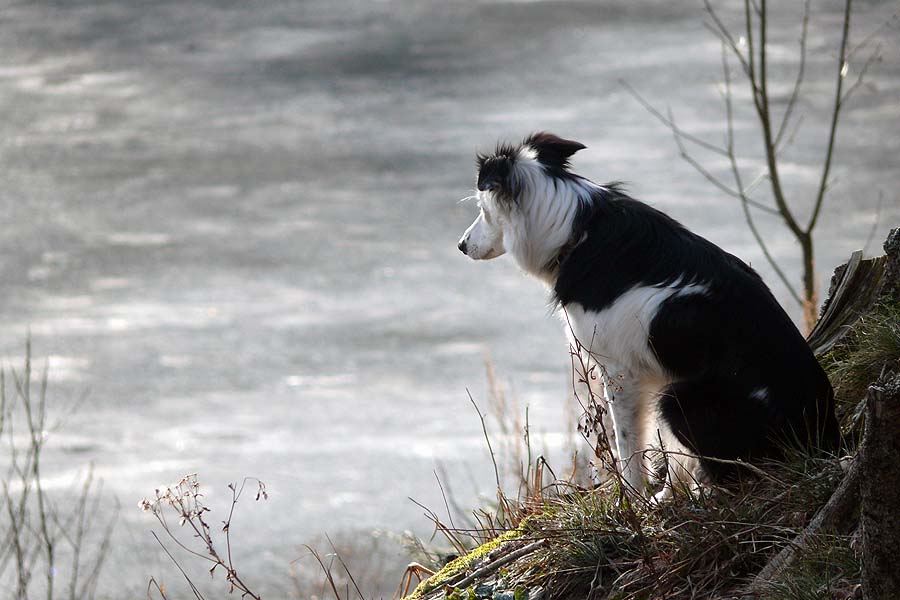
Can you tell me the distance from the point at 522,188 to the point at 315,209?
14.3m

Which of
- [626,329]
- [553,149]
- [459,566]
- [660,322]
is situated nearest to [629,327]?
[626,329]

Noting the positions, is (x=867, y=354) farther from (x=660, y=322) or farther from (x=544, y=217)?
(x=544, y=217)

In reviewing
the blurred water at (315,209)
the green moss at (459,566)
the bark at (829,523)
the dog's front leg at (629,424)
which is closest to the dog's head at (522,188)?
the dog's front leg at (629,424)

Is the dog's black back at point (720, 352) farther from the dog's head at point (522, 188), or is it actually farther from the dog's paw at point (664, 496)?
the dog's head at point (522, 188)

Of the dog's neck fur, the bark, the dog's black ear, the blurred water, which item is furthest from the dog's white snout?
the blurred water

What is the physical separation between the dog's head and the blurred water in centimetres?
751

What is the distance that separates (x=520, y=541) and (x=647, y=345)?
Answer: 80 centimetres

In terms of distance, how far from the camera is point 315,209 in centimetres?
1855

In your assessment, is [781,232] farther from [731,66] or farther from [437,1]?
[437,1]

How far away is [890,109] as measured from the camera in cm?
2008

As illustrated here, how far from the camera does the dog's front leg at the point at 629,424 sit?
4219mm

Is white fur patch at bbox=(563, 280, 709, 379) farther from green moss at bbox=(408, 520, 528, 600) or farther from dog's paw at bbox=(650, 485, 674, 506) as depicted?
green moss at bbox=(408, 520, 528, 600)

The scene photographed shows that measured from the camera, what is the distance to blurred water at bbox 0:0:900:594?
44.3 ft

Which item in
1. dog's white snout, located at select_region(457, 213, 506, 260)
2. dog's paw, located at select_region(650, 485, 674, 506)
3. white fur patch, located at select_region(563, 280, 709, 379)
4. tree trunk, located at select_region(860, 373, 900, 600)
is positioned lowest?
tree trunk, located at select_region(860, 373, 900, 600)
